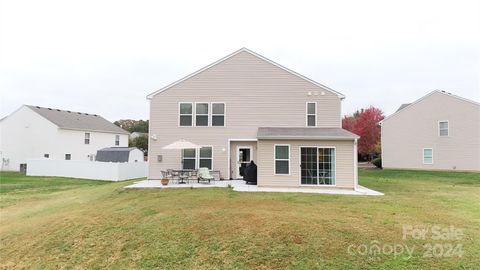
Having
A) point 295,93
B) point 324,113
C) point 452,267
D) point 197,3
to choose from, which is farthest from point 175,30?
point 452,267

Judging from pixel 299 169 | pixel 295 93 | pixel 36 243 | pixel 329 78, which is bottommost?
pixel 36 243

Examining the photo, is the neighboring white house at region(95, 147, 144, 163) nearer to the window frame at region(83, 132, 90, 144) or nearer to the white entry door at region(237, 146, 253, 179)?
the window frame at region(83, 132, 90, 144)

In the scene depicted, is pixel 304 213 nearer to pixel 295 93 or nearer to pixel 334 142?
pixel 334 142

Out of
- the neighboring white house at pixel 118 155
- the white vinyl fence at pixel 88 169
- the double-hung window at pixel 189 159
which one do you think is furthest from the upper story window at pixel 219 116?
the neighboring white house at pixel 118 155

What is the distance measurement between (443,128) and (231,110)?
1897 centimetres

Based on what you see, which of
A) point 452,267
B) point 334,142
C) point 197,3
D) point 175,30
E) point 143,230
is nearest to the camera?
point 452,267

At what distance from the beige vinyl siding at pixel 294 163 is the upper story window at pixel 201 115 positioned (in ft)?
14.1

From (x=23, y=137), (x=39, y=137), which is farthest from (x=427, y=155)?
(x=23, y=137)

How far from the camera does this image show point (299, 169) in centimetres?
1302

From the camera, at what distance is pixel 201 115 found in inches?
633

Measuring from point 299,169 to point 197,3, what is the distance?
968 cm

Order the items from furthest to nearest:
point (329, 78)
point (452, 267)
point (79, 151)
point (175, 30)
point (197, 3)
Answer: point (79, 151) → point (329, 78) → point (175, 30) → point (197, 3) → point (452, 267)

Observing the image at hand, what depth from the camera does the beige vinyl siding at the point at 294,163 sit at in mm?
12844

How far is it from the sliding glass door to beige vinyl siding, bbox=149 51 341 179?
2957mm
